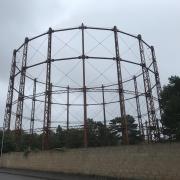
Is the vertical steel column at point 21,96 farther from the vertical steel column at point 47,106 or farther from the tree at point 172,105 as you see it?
the tree at point 172,105

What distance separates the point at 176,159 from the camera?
49.4 ft

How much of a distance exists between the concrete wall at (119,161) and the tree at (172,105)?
5.11 m

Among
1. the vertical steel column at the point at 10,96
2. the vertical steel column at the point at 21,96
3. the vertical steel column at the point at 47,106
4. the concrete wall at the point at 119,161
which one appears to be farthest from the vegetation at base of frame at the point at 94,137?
the concrete wall at the point at 119,161

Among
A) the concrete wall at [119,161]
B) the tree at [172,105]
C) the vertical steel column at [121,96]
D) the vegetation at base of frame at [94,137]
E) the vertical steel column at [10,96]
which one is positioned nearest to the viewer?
the concrete wall at [119,161]

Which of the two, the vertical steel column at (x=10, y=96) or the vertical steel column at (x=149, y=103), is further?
the vertical steel column at (x=10, y=96)

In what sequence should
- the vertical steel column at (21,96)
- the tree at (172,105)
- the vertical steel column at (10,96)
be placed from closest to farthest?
the tree at (172,105)
the vertical steel column at (21,96)
the vertical steel column at (10,96)

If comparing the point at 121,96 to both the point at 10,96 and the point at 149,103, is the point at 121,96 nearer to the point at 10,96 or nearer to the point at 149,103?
the point at 149,103

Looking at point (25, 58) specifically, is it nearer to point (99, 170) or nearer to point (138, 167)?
point (99, 170)

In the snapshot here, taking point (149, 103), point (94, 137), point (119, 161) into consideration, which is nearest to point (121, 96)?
point (149, 103)

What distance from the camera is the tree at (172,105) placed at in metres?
22.2

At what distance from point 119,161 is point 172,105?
5.58 metres

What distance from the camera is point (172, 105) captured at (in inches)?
874

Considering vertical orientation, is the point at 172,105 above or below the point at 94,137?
below

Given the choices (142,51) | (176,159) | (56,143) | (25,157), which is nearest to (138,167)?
(176,159)
